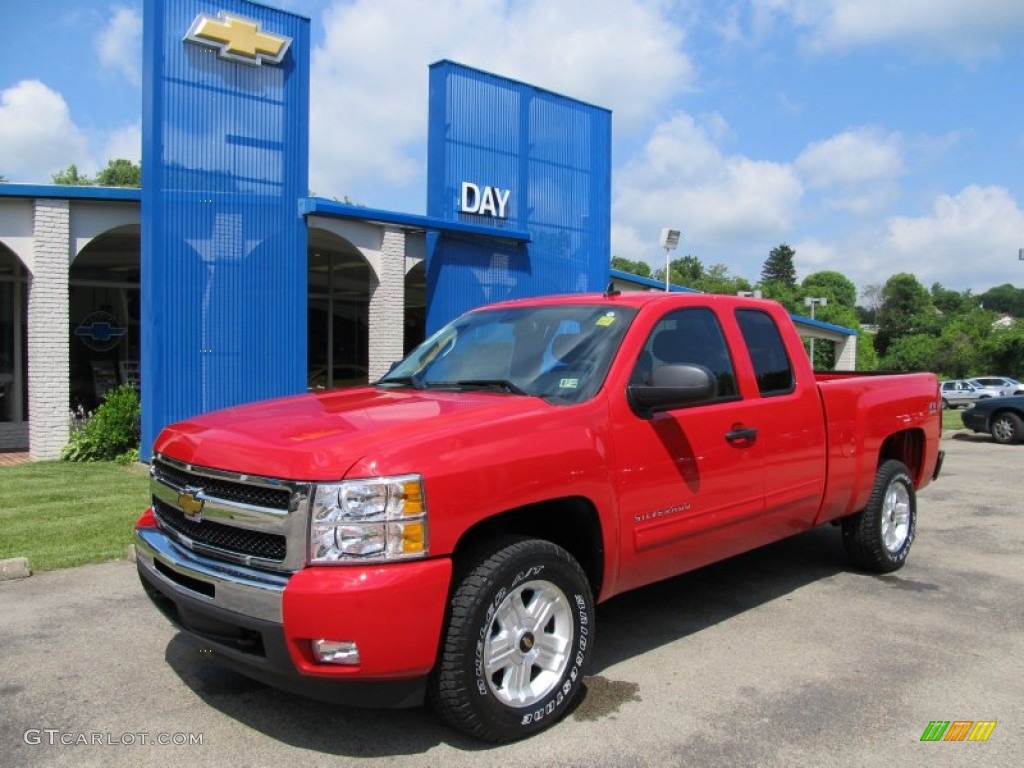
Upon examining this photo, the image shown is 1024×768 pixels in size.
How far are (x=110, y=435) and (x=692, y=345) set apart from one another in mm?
9957

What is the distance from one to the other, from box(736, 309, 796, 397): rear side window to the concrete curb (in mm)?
5163

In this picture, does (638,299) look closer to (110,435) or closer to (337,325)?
(110,435)

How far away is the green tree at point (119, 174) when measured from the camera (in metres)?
57.6

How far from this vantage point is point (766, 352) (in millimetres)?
5199

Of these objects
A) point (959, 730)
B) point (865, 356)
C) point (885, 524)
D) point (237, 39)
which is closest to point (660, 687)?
point (959, 730)

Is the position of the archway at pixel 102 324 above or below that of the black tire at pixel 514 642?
above

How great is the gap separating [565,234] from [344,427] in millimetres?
13108

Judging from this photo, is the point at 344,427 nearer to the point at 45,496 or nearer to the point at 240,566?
the point at 240,566

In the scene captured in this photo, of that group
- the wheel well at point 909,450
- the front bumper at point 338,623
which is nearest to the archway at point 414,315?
the wheel well at point 909,450

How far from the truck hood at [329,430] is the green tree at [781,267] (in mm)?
131648

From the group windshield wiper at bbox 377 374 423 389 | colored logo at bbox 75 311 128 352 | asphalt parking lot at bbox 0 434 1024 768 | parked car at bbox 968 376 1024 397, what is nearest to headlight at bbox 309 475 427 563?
asphalt parking lot at bbox 0 434 1024 768

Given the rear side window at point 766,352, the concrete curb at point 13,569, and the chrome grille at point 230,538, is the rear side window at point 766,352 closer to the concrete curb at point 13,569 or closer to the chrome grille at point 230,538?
the chrome grille at point 230,538

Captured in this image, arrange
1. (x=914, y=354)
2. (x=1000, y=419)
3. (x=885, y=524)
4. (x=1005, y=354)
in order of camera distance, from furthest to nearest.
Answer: (x=914, y=354)
(x=1005, y=354)
(x=1000, y=419)
(x=885, y=524)

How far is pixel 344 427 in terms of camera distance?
3.49m
